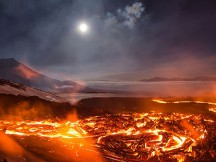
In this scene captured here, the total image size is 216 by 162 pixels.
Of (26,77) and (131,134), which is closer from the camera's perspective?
(131,134)

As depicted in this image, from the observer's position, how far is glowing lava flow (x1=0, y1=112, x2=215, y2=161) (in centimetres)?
868

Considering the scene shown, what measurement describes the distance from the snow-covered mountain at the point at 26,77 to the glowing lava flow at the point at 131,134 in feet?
365

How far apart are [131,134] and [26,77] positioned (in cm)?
12914

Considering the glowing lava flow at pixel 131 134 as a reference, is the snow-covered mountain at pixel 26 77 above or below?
above

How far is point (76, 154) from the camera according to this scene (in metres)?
8.53

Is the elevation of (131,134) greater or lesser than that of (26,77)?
lesser

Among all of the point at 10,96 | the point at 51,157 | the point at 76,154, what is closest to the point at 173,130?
the point at 76,154

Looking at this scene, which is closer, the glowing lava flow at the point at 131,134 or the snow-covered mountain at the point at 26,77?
the glowing lava flow at the point at 131,134

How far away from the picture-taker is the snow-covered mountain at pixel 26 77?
128250mm

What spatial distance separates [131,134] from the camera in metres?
11.1

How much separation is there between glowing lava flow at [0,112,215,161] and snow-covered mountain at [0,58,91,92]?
11117 centimetres

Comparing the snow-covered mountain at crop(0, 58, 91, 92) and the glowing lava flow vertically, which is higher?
the snow-covered mountain at crop(0, 58, 91, 92)

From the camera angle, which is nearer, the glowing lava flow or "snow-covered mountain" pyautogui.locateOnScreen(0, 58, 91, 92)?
the glowing lava flow

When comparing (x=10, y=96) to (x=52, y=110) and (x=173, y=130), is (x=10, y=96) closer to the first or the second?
(x=52, y=110)
